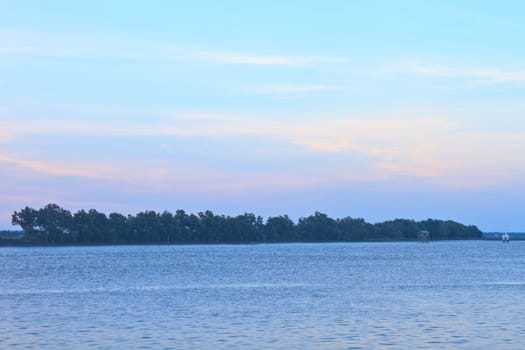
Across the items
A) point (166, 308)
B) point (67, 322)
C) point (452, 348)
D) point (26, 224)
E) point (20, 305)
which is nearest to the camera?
point (452, 348)

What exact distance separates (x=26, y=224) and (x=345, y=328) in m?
172

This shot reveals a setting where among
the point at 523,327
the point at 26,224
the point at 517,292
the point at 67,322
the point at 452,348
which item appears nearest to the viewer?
the point at 452,348

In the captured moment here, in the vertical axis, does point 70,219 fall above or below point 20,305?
above

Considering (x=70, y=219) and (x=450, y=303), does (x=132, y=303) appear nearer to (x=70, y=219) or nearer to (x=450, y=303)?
(x=450, y=303)

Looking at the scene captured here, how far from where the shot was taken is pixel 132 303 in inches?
1804

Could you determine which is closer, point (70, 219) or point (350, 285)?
point (350, 285)

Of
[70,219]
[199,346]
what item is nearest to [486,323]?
[199,346]

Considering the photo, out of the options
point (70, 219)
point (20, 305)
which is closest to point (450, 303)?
point (20, 305)

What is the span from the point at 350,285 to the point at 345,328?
24.8m

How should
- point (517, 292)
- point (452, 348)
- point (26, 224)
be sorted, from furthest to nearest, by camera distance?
point (26, 224) < point (517, 292) < point (452, 348)

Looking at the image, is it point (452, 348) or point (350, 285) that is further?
point (350, 285)

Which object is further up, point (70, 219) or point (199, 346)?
point (70, 219)

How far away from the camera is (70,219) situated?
198875 mm

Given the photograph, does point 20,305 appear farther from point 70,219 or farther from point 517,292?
point 70,219
